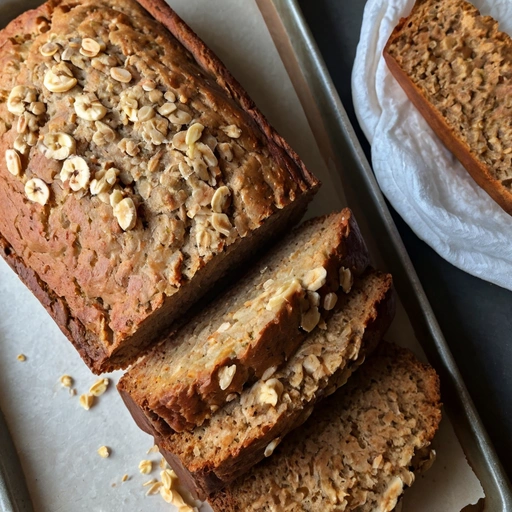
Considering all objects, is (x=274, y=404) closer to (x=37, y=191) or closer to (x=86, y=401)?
(x=86, y=401)

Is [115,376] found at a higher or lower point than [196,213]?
lower

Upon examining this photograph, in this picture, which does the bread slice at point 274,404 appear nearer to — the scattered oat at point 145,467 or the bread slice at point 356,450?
the bread slice at point 356,450

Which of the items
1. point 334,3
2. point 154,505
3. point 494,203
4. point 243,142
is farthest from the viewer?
point 334,3

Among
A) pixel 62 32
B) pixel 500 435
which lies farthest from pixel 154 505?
pixel 62 32

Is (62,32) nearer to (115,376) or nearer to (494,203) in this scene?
(115,376)

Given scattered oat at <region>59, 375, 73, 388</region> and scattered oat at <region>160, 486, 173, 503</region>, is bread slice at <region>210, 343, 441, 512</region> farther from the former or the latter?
scattered oat at <region>59, 375, 73, 388</region>

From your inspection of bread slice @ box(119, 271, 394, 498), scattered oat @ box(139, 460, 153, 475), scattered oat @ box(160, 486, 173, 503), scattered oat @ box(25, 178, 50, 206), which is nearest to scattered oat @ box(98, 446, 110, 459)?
scattered oat @ box(139, 460, 153, 475)
